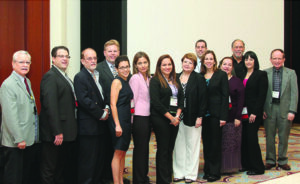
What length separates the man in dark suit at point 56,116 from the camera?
284cm

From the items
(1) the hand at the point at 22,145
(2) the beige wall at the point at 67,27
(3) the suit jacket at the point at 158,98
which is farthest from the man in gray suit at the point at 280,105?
(2) the beige wall at the point at 67,27

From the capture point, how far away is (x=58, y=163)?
Answer: 10.1 ft

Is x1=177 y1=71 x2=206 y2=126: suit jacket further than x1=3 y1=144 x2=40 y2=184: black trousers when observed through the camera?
Yes

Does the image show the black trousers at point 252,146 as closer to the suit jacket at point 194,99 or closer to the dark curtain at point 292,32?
the suit jacket at point 194,99

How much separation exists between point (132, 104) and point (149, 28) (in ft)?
10.6

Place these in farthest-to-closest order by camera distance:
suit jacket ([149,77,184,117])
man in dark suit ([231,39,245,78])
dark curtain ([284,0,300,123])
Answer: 1. dark curtain ([284,0,300,123])
2. man in dark suit ([231,39,245,78])
3. suit jacket ([149,77,184,117])

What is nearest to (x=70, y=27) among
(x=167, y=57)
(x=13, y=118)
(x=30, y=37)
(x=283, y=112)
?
(x=30, y=37)

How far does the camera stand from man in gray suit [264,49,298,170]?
4035mm

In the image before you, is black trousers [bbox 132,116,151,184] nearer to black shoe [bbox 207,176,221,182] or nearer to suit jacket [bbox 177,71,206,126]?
suit jacket [bbox 177,71,206,126]

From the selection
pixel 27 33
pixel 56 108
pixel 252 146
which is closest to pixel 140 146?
pixel 56 108

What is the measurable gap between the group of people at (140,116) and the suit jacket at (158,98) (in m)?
0.01

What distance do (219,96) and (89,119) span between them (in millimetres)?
1548

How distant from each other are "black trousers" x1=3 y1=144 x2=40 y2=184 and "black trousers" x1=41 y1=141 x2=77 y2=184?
0.12 m

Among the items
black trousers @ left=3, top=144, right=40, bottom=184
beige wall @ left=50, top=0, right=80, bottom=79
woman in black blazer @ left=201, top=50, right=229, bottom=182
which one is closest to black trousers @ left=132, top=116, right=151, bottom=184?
woman in black blazer @ left=201, top=50, right=229, bottom=182
